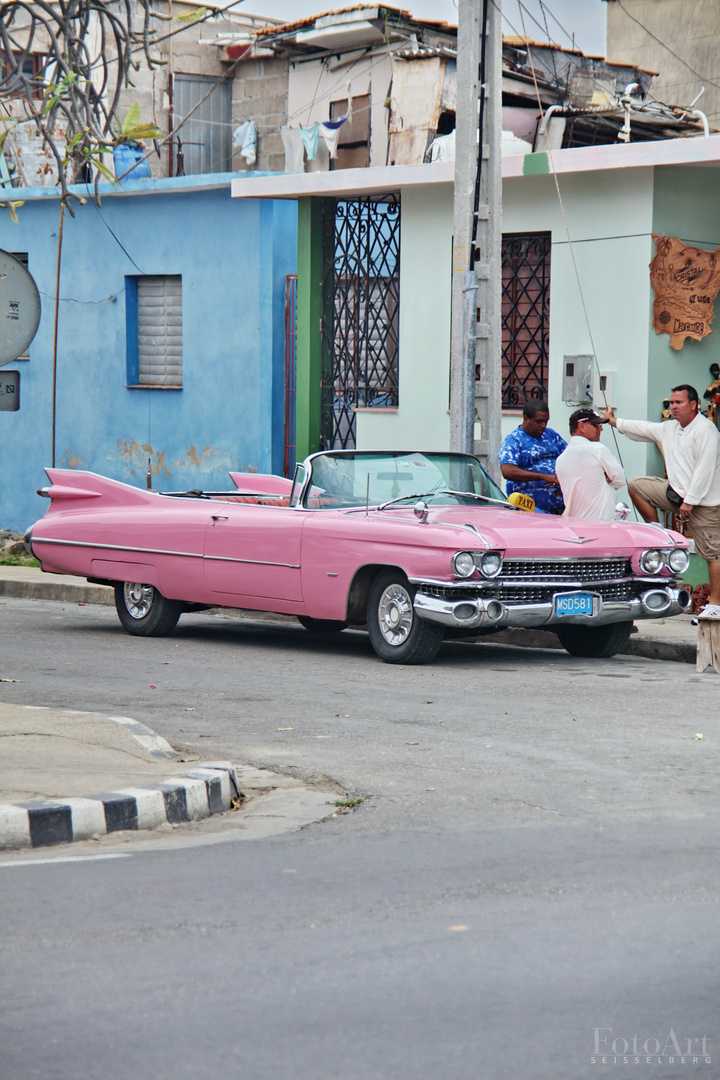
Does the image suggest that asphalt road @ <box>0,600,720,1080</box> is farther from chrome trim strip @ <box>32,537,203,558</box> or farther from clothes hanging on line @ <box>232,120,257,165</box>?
clothes hanging on line @ <box>232,120,257,165</box>

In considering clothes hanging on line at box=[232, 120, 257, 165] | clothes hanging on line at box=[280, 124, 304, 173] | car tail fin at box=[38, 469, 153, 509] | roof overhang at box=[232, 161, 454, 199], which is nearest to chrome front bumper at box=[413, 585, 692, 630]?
car tail fin at box=[38, 469, 153, 509]

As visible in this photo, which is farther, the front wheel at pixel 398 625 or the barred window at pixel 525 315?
the barred window at pixel 525 315

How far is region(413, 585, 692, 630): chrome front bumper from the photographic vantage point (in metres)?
9.22

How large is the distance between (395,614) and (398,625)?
0.25 feet

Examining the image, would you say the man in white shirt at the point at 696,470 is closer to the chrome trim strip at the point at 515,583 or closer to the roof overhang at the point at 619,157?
the chrome trim strip at the point at 515,583

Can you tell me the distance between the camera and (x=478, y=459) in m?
11.8

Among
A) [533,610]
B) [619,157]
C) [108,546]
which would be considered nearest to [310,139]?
[619,157]

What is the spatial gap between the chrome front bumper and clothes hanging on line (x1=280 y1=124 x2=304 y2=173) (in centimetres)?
1148

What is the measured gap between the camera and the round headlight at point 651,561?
9875mm

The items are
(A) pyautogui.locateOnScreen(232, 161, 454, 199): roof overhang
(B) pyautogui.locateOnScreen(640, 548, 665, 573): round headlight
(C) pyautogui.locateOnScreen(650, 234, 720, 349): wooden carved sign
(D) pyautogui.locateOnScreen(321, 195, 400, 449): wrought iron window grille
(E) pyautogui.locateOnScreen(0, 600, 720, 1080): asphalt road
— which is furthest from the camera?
(D) pyautogui.locateOnScreen(321, 195, 400, 449): wrought iron window grille

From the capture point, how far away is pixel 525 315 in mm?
14570

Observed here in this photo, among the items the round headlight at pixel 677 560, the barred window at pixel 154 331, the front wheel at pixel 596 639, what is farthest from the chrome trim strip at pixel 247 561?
the barred window at pixel 154 331

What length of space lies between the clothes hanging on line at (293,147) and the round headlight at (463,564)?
11767 millimetres

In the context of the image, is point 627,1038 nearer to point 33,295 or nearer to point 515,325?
point 33,295
